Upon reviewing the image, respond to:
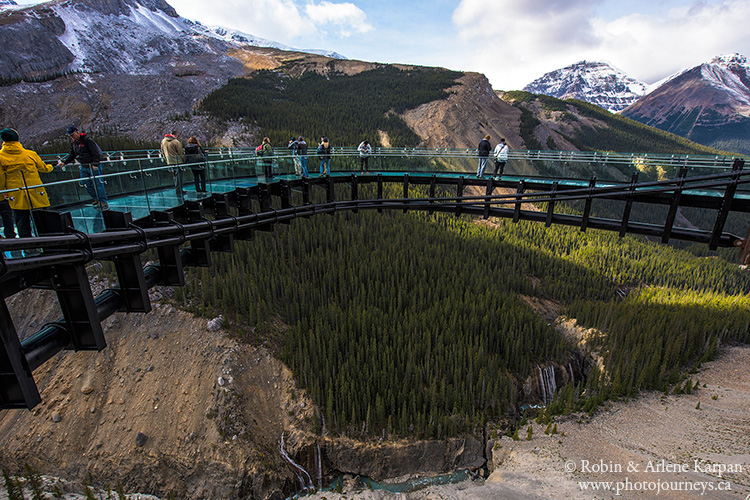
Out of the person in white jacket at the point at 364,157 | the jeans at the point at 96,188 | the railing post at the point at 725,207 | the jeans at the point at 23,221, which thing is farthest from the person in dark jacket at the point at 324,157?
the railing post at the point at 725,207

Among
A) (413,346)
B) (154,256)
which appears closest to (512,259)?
(413,346)

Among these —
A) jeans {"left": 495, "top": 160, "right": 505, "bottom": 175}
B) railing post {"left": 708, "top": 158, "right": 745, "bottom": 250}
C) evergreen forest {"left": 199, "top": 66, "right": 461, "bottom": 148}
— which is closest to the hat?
jeans {"left": 495, "top": 160, "right": 505, "bottom": 175}

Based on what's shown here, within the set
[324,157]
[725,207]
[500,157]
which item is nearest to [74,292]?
[324,157]

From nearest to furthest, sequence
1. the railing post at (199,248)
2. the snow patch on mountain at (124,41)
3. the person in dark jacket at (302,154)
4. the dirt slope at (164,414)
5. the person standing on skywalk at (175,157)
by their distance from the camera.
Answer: the person standing on skywalk at (175,157) < the railing post at (199,248) < the dirt slope at (164,414) < the person in dark jacket at (302,154) < the snow patch on mountain at (124,41)

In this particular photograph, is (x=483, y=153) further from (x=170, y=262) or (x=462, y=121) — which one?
(x=462, y=121)

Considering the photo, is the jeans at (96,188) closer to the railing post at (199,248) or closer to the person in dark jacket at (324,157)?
the railing post at (199,248)

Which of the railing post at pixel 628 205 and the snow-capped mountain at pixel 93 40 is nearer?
the railing post at pixel 628 205

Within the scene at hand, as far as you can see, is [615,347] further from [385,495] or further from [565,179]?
[385,495]
